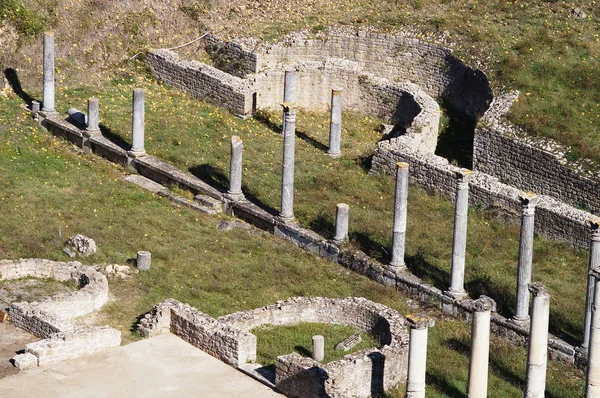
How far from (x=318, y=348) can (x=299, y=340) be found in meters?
1.10

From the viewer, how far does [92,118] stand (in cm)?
4431

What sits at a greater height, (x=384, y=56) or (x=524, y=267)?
(x=384, y=56)

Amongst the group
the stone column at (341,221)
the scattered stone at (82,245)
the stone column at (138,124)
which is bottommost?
the scattered stone at (82,245)

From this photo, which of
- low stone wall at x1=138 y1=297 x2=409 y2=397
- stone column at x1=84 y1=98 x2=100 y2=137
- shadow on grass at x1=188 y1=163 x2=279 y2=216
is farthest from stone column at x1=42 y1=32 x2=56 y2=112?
low stone wall at x1=138 y1=297 x2=409 y2=397

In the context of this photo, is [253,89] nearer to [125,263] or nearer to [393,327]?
[125,263]

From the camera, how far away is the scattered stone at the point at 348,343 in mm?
34156

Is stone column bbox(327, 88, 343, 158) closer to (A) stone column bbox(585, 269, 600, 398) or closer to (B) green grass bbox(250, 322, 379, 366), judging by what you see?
(B) green grass bbox(250, 322, 379, 366)

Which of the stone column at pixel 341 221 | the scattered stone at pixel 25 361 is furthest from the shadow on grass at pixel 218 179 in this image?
the scattered stone at pixel 25 361

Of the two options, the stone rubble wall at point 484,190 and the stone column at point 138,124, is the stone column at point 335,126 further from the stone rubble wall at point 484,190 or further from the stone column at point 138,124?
the stone column at point 138,124

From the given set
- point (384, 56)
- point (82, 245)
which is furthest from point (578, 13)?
point (82, 245)

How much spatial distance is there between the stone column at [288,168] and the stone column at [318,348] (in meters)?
7.32

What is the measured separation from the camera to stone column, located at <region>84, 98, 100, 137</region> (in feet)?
145

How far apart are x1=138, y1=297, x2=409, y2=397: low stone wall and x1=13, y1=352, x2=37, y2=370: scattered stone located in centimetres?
266

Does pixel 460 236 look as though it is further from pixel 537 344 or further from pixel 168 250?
pixel 168 250
